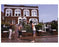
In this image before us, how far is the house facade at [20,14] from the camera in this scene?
21.3 feet

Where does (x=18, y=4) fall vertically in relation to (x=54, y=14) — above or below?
above

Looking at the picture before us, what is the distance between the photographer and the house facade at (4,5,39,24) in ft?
21.3

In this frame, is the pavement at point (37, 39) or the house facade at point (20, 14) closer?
the pavement at point (37, 39)

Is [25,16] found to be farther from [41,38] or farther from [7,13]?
[41,38]

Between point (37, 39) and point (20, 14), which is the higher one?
point (20, 14)

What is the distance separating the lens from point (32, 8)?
6.66m

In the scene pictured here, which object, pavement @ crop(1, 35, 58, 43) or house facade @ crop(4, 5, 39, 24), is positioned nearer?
pavement @ crop(1, 35, 58, 43)

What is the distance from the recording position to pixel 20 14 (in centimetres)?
661

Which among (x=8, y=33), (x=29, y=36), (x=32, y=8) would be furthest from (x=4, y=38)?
(x=32, y=8)

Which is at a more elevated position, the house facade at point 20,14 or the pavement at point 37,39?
the house facade at point 20,14

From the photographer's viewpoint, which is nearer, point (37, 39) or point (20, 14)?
point (37, 39)

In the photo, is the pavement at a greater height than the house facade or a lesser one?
lesser
